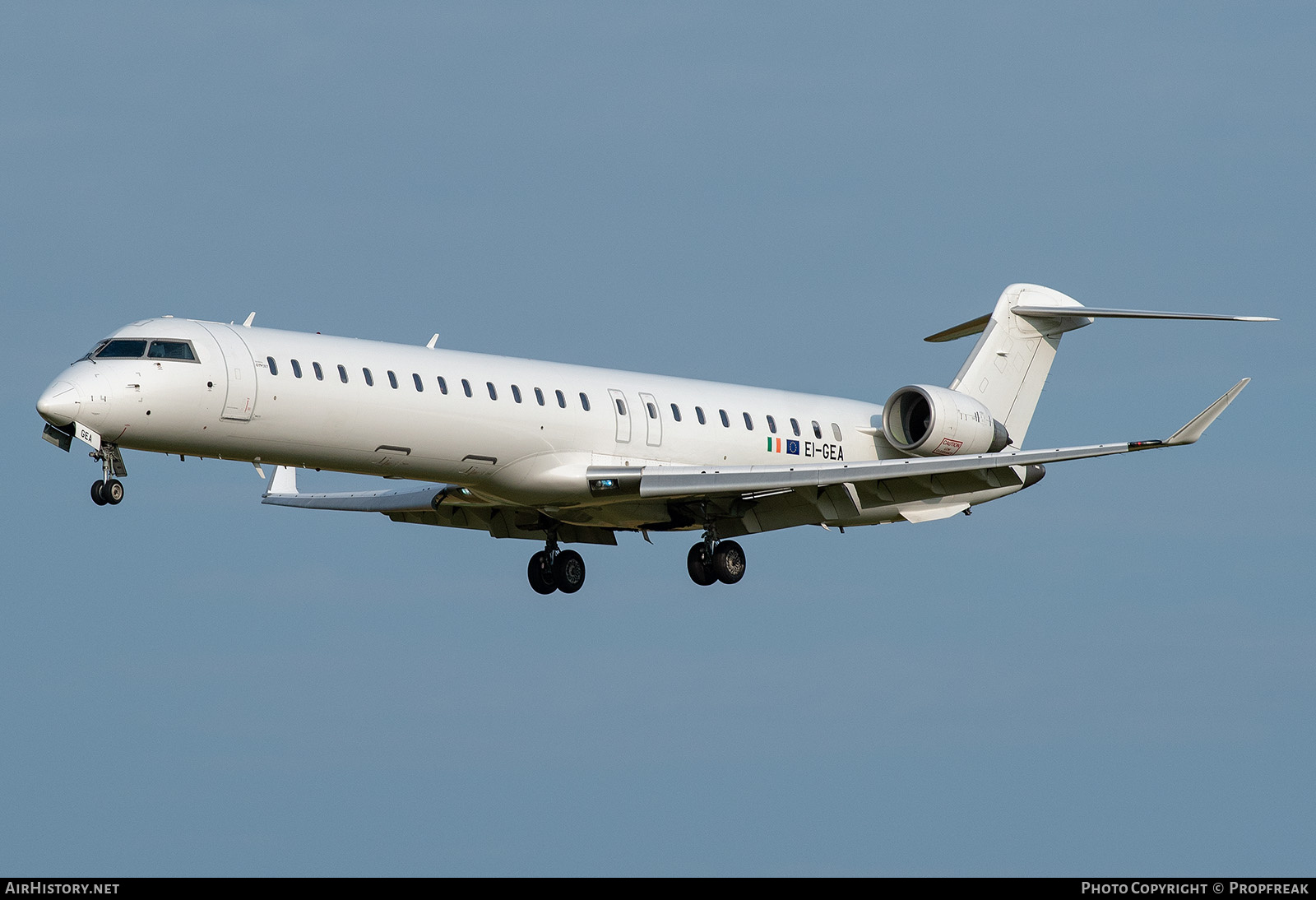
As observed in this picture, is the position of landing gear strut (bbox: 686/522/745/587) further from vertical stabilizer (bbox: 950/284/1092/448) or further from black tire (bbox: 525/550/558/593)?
vertical stabilizer (bbox: 950/284/1092/448)

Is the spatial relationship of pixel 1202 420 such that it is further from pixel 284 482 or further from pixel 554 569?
pixel 284 482

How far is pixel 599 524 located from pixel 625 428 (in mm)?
2646

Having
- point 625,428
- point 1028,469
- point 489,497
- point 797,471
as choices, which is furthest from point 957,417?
point 489,497

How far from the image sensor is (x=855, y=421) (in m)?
33.6

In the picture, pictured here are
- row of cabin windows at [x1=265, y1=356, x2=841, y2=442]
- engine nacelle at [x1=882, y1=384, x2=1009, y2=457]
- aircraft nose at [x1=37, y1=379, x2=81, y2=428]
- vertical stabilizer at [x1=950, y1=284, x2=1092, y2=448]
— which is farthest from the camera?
vertical stabilizer at [x1=950, y1=284, x2=1092, y2=448]

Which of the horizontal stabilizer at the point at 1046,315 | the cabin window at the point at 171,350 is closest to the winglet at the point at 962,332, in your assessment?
the horizontal stabilizer at the point at 1046,315

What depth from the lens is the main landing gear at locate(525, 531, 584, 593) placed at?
1316 inches

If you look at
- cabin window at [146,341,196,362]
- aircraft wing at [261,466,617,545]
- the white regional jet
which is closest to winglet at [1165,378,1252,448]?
the white regional jet

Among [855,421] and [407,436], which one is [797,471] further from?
[407,436]

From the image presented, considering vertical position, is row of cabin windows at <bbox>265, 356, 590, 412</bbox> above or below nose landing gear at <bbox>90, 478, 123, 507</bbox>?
above

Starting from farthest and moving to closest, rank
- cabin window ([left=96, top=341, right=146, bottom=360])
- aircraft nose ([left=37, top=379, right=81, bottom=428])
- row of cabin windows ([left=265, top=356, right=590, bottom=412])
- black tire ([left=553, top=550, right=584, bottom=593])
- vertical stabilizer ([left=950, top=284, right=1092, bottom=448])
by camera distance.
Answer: vertical stabilizer ([left=950, top=284, right=1092, bottom=448]) < black tire ([left=553, top=550, right=584, bottom=593]) < row of cabin windows ([left=265, top=356, right=590, bottom=412]) < cabin window ([left=96, top=341, right=146, bottom=360]) < aircraft nose ([left=37, top=379, right=81, bottom=428])

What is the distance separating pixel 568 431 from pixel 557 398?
0.54m

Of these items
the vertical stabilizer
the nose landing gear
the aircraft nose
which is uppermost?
the vertical stabilizer

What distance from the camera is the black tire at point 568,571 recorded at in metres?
33.4
